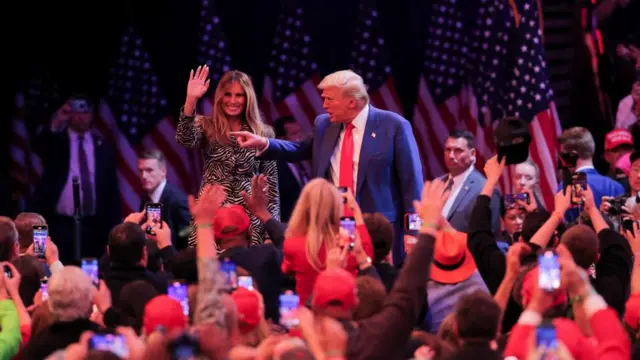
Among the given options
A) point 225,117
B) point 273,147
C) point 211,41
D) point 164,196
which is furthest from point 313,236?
point 211,41

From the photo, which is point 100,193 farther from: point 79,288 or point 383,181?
point 79,288

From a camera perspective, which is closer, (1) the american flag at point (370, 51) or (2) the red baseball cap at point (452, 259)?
(2) the red baseball cap at point (452, 259)

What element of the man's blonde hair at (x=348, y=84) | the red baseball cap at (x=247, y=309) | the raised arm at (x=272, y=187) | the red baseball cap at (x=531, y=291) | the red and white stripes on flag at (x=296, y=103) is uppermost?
the man's blonde hair at (x=348, y=84)

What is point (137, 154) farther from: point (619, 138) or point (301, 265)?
point (301, 265)

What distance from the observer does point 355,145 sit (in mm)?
8305

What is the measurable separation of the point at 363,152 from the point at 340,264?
7.74 feet

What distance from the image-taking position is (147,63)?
1282 cm

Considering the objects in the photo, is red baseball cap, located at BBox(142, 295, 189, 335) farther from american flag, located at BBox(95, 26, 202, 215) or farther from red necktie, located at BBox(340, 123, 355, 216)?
american flag, located at BBox(95, 26, 202, 215)

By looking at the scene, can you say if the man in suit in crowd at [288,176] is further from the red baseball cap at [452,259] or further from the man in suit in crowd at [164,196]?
the red baseball cap at [452,259]

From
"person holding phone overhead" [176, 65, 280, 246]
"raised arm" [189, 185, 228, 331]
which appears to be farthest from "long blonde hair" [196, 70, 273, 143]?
"raised arm" [189, 185, 228, 331]

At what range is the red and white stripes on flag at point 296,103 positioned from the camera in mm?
13000

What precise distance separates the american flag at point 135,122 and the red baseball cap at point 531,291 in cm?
769

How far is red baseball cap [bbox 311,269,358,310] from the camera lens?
5.11m

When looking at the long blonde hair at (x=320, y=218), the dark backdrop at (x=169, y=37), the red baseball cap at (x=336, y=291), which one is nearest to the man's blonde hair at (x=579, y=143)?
the dark backdrop at (x=169, y=37)
